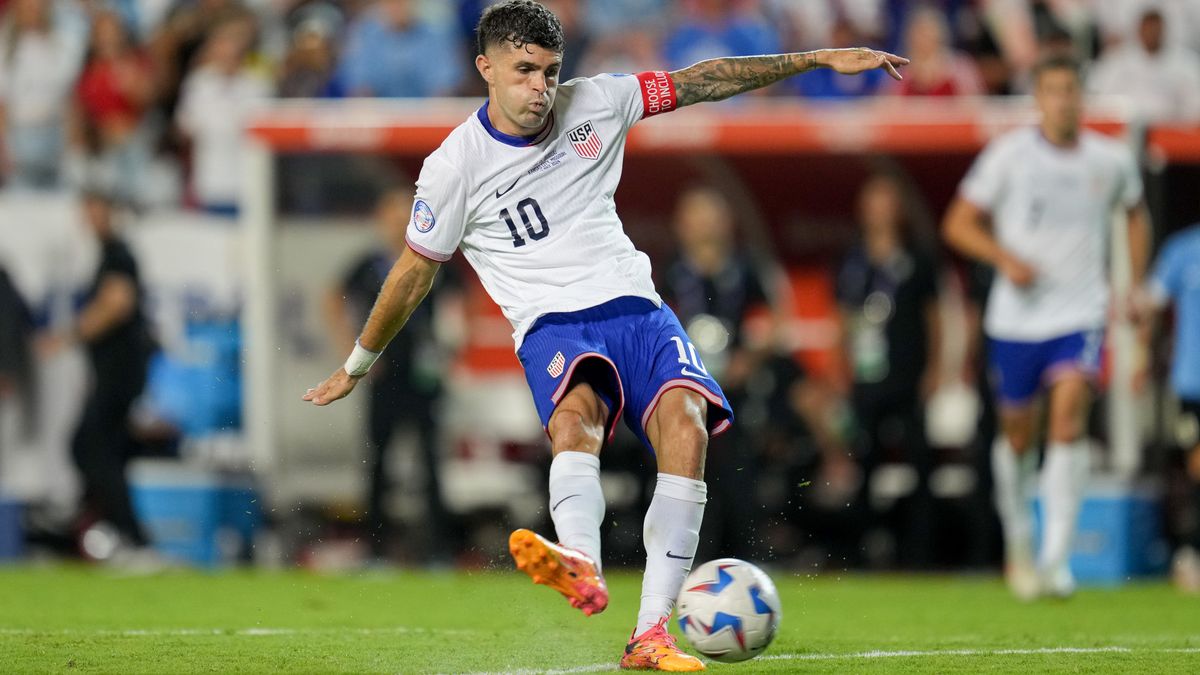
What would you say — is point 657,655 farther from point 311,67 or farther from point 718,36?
point 311,67

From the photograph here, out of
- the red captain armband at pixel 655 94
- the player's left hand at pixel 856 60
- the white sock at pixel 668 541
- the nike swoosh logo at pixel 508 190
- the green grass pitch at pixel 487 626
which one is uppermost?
the player's left hand at pixel 856 60

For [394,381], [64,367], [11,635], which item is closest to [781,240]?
[394,381]

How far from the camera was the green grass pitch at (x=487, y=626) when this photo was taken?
20.7 ft

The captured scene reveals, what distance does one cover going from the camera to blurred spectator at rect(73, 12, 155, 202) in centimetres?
1526

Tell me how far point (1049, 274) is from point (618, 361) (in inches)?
183

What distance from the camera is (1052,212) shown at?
33.5ft

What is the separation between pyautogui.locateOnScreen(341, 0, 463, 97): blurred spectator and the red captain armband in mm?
7557

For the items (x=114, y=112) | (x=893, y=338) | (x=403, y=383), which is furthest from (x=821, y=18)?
(x=114, y=112)

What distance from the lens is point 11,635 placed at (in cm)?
738

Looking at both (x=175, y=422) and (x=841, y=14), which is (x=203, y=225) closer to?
(x=175, y=422)

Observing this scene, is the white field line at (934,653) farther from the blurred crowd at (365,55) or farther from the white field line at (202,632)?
the blurred crowd at (365,55)

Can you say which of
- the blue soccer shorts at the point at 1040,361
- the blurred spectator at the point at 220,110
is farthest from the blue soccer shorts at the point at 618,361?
the blurred spectator at the point at 220,110

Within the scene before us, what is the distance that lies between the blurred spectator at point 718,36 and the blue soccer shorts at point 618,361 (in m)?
7.80

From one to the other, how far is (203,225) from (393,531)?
3.00m
